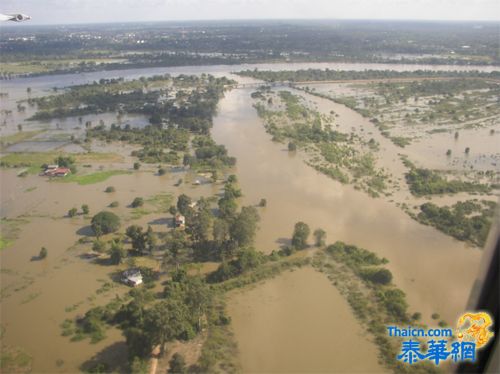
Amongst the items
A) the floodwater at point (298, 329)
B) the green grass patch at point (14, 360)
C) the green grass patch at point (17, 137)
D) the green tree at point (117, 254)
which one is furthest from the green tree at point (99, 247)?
the green grass patch at point (17, 137)

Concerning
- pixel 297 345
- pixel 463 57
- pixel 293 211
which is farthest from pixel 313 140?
pixel 463 57

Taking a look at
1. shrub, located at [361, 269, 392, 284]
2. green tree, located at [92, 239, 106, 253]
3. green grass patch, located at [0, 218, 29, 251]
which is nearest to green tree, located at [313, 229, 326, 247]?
shrub, located at [361, 269, 392, 284]

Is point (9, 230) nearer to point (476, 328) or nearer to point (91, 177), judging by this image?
point (91, 177)

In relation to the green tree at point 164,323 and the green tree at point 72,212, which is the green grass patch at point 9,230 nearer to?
the green tree at point 72,212

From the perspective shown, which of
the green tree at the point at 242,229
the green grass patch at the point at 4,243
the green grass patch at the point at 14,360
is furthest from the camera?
the green grass patch at the point at 4,243

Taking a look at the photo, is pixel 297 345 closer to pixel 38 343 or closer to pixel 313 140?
pixel 38 343

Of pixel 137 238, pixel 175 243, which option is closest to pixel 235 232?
pixel 175 243
